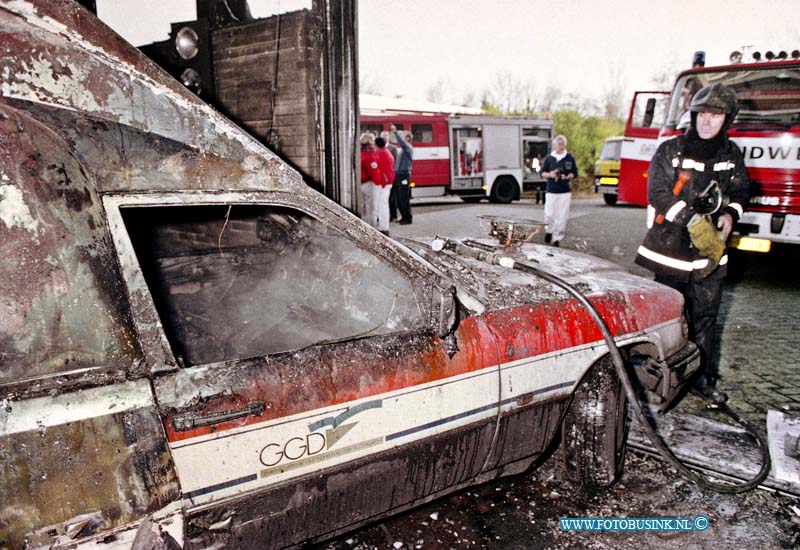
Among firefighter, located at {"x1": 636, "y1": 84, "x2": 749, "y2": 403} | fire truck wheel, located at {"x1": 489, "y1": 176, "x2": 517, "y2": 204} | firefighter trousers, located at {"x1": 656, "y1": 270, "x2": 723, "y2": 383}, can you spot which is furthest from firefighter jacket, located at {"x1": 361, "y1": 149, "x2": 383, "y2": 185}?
fire truck wheel, located at {"x1": 489, "y1": 176, "x2": 517, "y2": 204}

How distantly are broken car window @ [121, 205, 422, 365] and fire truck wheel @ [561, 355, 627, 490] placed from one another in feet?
3.47

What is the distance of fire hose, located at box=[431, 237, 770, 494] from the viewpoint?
2477mm

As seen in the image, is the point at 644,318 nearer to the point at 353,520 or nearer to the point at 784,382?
the point at 353,520

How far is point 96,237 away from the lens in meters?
1.52

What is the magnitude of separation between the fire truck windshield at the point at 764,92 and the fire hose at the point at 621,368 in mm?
4233

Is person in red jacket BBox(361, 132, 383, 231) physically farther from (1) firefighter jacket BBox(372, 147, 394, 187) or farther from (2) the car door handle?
(2) the car door handle

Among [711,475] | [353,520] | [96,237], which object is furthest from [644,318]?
[96,237]

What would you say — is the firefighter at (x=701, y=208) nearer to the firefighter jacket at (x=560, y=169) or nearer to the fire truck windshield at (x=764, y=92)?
the fire truck windshield at (x=764, y=92)

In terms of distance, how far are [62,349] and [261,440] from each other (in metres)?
0.59

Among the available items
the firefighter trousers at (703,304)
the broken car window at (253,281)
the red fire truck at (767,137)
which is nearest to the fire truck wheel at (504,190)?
the red fire truck at (767,137)

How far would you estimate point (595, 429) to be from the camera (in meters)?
2.65

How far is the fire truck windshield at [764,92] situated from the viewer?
20.6 feet

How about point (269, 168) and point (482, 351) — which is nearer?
point (269, 168)

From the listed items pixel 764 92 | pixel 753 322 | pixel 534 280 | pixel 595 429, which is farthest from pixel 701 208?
pixel 764 92
